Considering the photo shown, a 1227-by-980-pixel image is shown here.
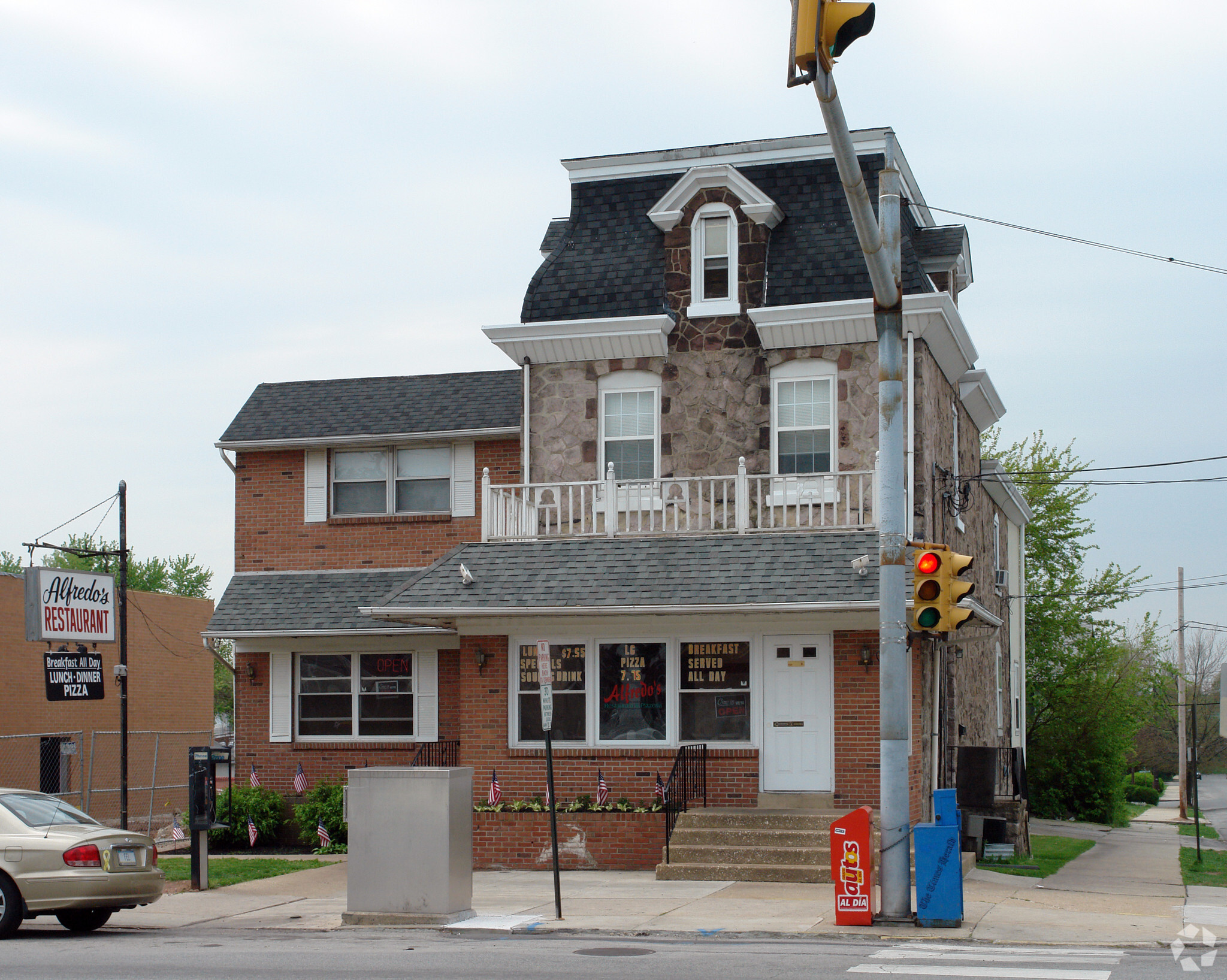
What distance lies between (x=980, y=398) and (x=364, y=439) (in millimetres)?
10530

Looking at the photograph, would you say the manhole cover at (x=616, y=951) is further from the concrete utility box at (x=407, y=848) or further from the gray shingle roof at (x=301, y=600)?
the gray shingle roof at (x=301, y=600)

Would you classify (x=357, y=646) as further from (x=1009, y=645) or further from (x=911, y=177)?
(x=1009, y=645)

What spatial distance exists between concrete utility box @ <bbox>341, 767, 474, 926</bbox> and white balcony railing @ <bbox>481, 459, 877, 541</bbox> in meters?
6.22

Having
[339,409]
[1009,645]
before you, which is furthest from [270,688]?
[1009,645]

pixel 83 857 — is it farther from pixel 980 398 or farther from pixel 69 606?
pixel 980 398

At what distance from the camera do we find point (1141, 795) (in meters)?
59.5

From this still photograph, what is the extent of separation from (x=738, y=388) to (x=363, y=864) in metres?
9.66

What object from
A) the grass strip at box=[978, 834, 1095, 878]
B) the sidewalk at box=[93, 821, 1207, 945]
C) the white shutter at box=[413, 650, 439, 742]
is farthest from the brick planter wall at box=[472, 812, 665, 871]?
the grass strip at box=[978, 834, 1095, 878]

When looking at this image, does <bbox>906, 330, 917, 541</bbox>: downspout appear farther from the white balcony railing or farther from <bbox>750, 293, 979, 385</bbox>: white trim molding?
the white balcony railing

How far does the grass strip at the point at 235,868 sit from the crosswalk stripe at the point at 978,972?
1012 centimetres

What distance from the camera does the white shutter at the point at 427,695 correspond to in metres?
23.3

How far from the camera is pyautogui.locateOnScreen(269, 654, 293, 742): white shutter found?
23812 mm

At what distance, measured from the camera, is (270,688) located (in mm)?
23938

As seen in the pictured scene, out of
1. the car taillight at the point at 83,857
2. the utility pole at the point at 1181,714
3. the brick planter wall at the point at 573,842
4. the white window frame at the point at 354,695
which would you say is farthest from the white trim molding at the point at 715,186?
the utility pole at the point at 1181,714
